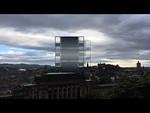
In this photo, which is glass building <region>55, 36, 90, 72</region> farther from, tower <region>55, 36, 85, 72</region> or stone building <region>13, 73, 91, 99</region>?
stone building <region>13, 73, 91, 99</region>

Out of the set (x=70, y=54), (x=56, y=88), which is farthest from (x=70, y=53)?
(x=56, y=88)

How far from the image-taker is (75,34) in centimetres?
425

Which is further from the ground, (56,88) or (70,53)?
(70,53)

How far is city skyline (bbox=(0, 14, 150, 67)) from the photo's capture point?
13.6ft

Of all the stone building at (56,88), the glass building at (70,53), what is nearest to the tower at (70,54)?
the glass building at (70,53)

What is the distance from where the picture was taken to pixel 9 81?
12.8ft

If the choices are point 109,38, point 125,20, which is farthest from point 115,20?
point 109,38

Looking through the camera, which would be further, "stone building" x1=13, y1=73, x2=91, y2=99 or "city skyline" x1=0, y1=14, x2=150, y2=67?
"city skyline" x1=0, y1=14, x2=150, y2=67

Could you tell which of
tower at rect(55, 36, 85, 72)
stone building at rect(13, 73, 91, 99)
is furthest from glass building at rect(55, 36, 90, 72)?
stone building at rect(13, 73, 91, 99)

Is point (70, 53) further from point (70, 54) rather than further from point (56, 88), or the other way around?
point (56, 88)

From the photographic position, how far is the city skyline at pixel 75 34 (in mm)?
4137

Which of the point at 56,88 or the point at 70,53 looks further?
the point at 56,88
